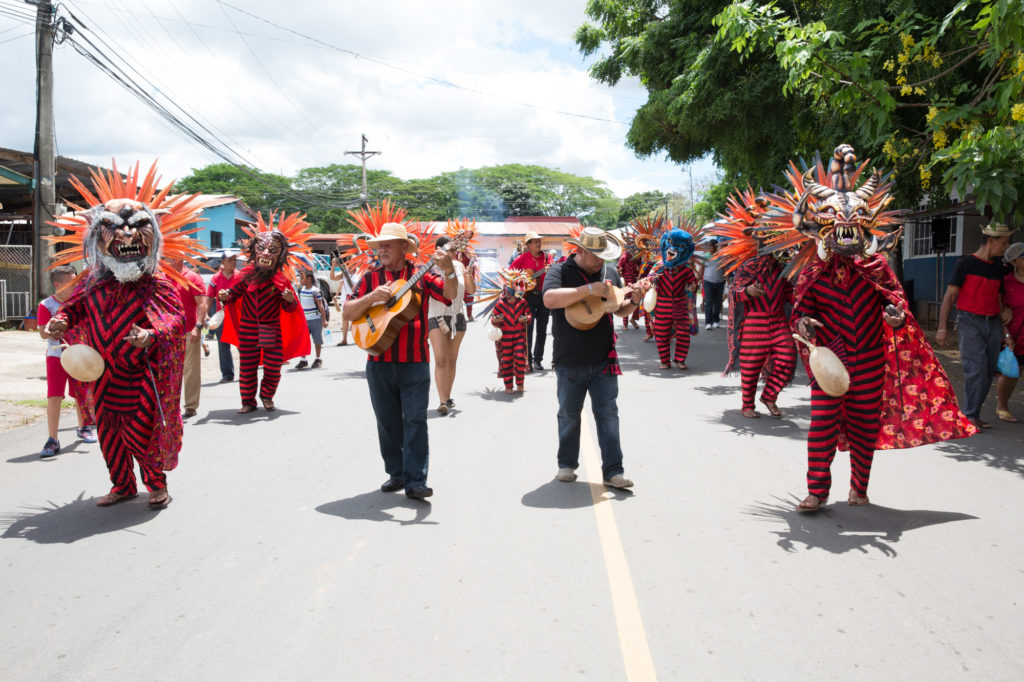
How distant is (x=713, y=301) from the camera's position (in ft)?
66.1

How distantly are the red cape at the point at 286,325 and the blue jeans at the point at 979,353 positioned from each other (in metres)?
7.28

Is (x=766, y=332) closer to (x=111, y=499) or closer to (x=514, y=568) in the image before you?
(x=514, y=568)

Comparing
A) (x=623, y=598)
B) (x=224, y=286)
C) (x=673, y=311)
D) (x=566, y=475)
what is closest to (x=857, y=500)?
(x=566, y=475)

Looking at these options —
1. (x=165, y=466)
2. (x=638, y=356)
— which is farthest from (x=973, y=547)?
(x=638, y=356)

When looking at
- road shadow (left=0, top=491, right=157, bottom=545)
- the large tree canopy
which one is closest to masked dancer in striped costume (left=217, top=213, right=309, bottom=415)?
road shadow (left=0, top=491, right=157, bottom=545)

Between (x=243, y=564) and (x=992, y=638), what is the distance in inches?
147

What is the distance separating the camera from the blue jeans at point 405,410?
5664mm

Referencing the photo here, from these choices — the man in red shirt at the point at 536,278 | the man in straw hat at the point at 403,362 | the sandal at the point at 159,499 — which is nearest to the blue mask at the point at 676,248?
the man in red shirt at the point at 536,278

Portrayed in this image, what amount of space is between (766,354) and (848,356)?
3.35 metres

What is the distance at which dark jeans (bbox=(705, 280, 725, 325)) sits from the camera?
1959 cm

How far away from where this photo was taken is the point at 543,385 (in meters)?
11.3

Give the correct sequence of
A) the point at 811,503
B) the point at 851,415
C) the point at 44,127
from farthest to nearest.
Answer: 1. the point at 44,127
2. the point at 851,415
3. the point at 811,503

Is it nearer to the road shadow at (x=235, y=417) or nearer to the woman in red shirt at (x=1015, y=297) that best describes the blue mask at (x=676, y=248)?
the woman in red shirt at (x=1015, y=297)

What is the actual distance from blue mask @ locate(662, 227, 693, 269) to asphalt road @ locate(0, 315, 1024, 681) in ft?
18.5
